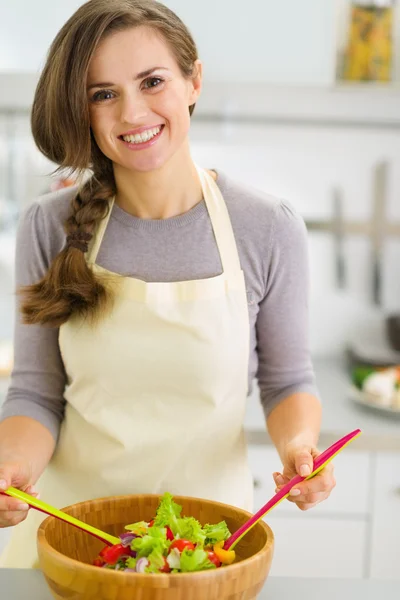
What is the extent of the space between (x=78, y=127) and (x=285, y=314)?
0.43 meters

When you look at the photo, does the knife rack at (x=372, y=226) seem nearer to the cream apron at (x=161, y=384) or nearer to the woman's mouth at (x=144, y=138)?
the cream apron at (x=161, y=384)

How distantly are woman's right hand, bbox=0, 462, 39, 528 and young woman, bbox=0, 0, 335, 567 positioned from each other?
0.03 meters

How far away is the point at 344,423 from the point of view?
2.00 m

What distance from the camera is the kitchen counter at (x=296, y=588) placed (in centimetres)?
99

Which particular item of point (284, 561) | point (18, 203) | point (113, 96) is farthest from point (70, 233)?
point (18, 203)

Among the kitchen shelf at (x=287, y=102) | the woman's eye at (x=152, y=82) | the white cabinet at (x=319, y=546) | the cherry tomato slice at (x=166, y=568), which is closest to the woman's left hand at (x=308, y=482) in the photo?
the cherry tomato slice at (x=166, y=568)

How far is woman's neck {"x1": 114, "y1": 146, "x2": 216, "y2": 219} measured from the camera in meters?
1.31

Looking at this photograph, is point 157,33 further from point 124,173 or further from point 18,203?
point 18,203

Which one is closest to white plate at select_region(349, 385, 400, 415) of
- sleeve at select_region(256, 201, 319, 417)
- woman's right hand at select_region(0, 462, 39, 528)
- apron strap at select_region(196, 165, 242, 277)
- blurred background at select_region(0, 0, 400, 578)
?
blurred background at select_region(0, 0, 400, 578)

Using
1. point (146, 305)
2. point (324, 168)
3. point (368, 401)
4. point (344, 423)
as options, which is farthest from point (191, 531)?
point (324, 168)

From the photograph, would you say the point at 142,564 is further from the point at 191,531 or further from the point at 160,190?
the point at 160,190

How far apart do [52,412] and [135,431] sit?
153 millimetres

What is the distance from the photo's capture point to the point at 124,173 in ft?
4.32

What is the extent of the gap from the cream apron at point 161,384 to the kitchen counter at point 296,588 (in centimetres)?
28
